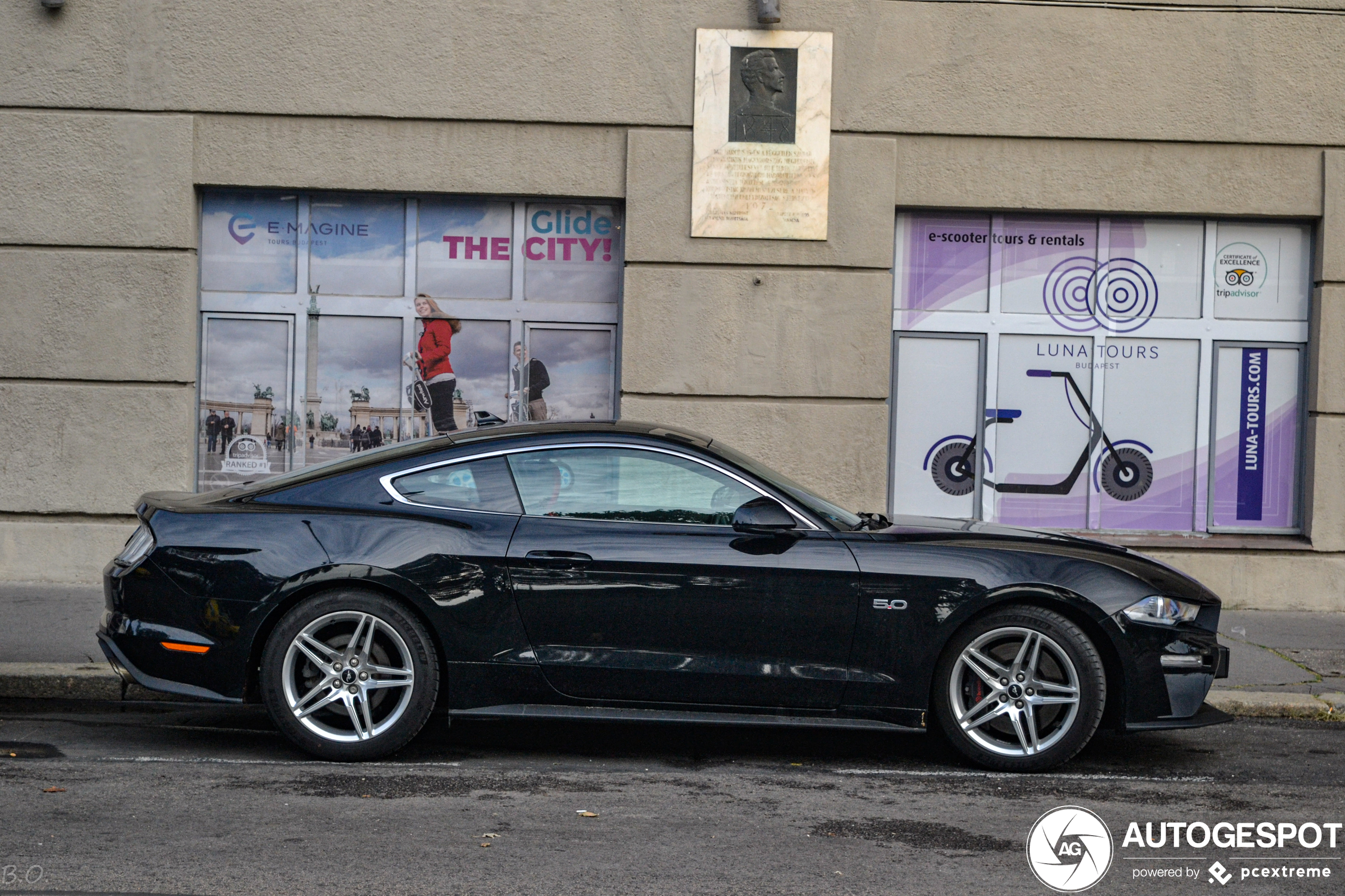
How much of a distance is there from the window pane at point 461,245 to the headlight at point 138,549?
5.13 m

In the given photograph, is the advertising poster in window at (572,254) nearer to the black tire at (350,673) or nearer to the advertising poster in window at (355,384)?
the advertising poster in window at (355,384)

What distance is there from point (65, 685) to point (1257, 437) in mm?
8912

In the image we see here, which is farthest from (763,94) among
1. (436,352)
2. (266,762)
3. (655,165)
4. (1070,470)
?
(266,762)

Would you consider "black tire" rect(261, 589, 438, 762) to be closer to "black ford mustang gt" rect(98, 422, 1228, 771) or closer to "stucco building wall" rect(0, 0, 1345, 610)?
"black ford mustang gt" rect(98, 422, 1228, 771)

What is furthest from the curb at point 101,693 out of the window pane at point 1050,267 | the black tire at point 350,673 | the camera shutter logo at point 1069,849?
the window pane at point 1050,267

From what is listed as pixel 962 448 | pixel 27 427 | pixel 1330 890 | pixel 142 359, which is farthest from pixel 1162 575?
pixel 27 427

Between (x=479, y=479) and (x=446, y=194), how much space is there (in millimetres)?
5348

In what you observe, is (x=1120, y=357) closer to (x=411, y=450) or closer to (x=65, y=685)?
(x=411, y=450)

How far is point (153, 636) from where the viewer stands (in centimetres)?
532

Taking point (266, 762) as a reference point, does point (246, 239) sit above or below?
above

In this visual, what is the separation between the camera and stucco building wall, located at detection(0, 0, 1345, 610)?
10008 millimetres

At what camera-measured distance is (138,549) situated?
17.9ft

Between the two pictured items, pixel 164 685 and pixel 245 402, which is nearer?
pixel 164 685

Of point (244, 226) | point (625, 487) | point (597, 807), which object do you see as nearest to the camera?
point (597, 807)
